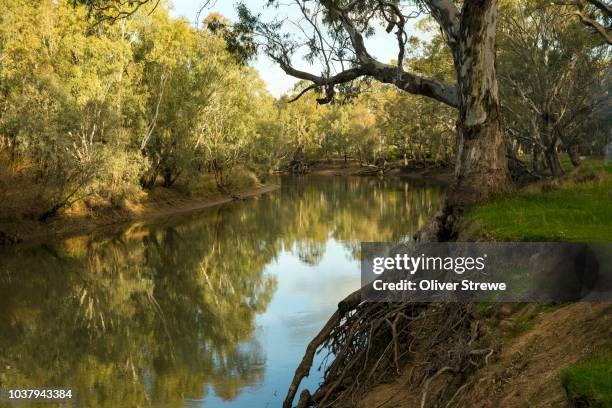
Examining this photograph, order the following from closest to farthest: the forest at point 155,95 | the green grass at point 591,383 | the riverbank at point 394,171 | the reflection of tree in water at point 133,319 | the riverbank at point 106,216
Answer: the green grass at point 591,383
the reflection of tree in water at point 133,319
the riverbank at point 106,216
the forest at point 155,95
the riverbank at point 394,171

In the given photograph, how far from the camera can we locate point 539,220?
855 centimetres

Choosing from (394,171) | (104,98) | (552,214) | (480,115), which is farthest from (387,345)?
(394,171)

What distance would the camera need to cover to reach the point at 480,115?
10.5m

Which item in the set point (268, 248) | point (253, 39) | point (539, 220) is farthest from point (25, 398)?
point (268, 248)

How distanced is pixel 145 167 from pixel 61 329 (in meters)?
20.2

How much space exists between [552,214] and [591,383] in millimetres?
5452

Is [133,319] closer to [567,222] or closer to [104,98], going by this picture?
[567,222]

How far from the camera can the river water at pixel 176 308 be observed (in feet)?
33.9

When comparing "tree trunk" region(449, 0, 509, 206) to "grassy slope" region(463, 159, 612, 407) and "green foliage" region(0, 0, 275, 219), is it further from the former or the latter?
"green foliage" region(0, 0, 275, 219)

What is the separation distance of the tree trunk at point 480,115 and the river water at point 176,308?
4.60m

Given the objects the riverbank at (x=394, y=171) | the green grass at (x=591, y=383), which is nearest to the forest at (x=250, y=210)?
the green grass at (x=591, y=383)

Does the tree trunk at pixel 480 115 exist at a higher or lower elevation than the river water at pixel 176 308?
higher

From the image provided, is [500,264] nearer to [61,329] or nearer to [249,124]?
[61,329]

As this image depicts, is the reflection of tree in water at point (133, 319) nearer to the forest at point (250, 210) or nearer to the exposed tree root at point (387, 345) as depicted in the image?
the forest at point (250, 210)
